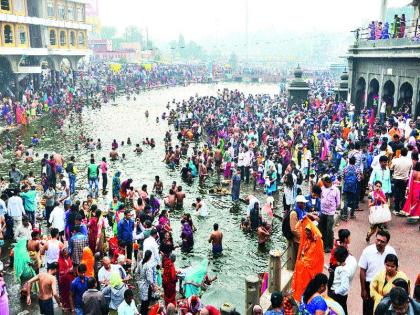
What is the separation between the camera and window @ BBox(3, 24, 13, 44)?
103 feet

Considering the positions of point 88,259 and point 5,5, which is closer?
point 88,259

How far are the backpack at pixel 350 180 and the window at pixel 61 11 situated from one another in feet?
122

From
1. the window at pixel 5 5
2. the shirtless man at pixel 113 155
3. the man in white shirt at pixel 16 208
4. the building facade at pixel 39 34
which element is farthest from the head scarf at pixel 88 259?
the window at pixel 5 5

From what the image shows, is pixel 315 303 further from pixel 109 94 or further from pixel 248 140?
pixel 109 94

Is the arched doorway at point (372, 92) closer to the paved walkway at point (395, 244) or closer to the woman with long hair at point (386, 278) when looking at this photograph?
the paved walkway at point (395, 244)

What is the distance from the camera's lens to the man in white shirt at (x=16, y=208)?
35.4ft

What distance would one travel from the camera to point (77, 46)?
140 ft

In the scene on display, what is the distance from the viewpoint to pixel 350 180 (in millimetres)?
9789

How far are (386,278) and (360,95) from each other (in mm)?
23639

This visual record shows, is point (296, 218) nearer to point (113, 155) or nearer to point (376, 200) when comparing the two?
point (376, 200)

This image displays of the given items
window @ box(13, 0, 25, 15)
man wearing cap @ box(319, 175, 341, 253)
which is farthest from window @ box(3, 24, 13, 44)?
man wearing cap @ box(319, 175, 341, 253)

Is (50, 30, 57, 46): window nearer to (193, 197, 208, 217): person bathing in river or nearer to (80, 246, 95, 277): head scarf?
(193, 197, 208, 217): person bathing in river

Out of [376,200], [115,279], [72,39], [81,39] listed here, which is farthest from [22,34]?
[376,200]

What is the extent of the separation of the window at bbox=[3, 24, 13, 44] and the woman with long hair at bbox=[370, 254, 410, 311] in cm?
3319
